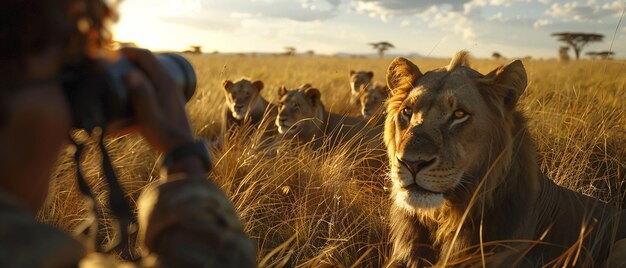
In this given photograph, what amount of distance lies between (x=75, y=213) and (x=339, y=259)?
1.63m

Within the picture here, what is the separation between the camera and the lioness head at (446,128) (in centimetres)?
271

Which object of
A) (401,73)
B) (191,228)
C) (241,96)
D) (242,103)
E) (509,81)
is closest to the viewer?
(191,228)

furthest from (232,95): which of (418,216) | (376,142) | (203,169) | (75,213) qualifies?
(203,169)

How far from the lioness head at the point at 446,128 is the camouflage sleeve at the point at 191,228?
1782 mm

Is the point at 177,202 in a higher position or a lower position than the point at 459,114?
higher

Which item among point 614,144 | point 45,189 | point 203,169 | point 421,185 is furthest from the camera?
point 614,144

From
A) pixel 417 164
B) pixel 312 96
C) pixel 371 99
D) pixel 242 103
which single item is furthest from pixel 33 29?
pixel 371 99

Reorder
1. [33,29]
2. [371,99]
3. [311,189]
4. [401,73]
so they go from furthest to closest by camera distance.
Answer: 1. [371,99]
2. [311,189]
3. [401,73]
4. [33,29]

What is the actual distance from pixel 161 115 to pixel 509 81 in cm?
231

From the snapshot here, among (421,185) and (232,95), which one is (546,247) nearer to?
(421,185)

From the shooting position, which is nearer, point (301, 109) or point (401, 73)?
point (401, 73)

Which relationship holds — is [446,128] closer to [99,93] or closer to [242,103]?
[99,93]

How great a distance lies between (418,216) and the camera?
305cm

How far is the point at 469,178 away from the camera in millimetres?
2859
